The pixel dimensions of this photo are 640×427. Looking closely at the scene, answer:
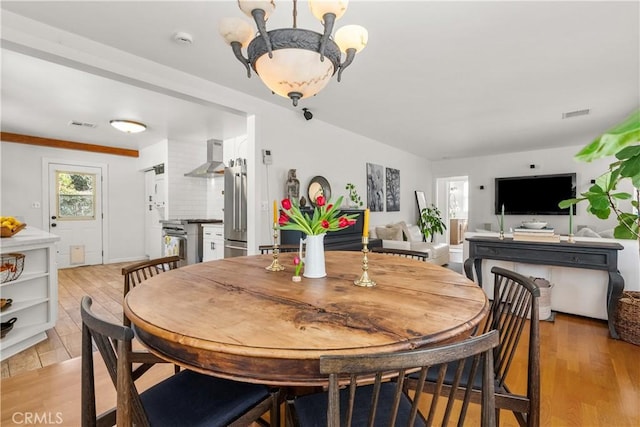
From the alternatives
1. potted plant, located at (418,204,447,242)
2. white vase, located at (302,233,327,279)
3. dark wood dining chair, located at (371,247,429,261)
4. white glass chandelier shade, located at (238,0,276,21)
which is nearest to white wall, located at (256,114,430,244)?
potted plant, located at (418,204,447,242)

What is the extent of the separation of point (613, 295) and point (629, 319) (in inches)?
8.2

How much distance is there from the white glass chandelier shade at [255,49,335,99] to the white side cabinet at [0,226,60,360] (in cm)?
255

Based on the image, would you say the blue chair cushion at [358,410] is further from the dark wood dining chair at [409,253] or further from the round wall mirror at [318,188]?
the round wall mirror at [318,188]

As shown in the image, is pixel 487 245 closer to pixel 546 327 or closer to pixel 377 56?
pixel 546 327

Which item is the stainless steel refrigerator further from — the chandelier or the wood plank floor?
the chandelier

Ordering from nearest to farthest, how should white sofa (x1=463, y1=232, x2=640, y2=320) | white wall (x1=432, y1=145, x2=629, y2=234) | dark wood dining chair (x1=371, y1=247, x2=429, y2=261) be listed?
dark wood dining chair (x1=371, y1=247, x2=429, y2=261)
white sofa (x1=463, y1=232, x2=640, y2=320)
white wall (x1=432, y1=145, x2=629, y2=234)

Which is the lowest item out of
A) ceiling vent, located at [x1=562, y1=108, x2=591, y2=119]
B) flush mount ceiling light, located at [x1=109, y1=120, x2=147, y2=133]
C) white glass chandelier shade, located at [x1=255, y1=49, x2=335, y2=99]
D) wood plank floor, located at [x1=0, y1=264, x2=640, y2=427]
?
wood plank floor, located at [x1=0, y1=264, x2=640, y2=427]

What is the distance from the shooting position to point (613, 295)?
2.60 metres

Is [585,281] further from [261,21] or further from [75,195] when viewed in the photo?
[75,195]

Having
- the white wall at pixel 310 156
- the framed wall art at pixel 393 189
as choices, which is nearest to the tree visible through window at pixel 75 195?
the white wall at pixel 310 156

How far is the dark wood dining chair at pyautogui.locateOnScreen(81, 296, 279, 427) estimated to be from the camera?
2.50 ft

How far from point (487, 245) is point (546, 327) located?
89 cm

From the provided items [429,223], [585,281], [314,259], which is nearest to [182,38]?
[314,259]

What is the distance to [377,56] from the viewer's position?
2.46 m
